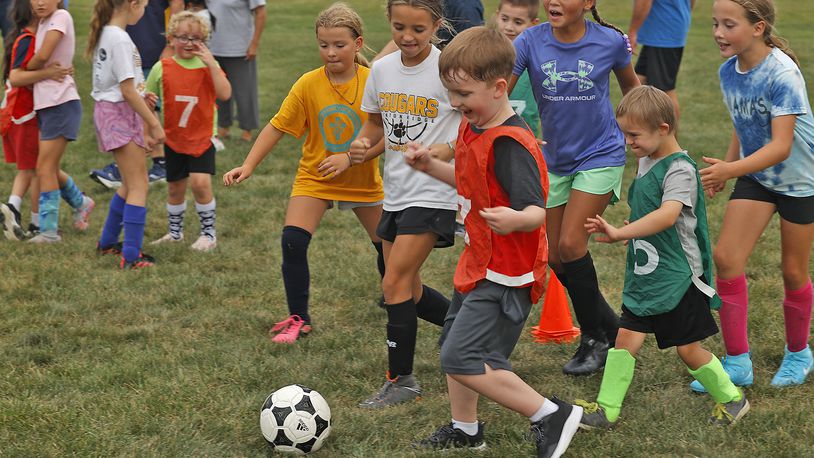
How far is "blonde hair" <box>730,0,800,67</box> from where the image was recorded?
443 centimetres

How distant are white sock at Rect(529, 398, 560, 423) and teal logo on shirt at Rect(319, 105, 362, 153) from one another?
212cm

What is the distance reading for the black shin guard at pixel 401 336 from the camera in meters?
4.72

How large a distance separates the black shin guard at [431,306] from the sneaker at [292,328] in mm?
750

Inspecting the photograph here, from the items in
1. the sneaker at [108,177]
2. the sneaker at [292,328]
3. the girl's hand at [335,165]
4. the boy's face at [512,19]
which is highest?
the boy's face at [512,19]

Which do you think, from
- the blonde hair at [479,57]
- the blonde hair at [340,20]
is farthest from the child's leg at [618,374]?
the blonde hair at [340,20]

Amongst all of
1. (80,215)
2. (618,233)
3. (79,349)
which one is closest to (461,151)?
(618,233)

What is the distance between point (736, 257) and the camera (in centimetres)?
477

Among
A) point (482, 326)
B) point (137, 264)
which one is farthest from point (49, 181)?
point (482, 326)

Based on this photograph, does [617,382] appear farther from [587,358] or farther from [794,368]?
[794,368]

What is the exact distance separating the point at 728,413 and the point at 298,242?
242cm

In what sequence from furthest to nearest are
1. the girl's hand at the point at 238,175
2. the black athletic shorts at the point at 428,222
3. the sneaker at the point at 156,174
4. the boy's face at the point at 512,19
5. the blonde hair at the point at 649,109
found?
1. the sneaker at the point at 156,174
2. the boy's face at the point at 512,19
3. the girl's hand at the point at 238,175
4. the black athletic shorts at the point at 428,222
5. the blonde hair at the point at 649,109

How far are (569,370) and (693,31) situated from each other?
18588mm

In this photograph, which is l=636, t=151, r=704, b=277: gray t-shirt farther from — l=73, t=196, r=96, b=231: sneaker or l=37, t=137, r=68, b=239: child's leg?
l=73, t=196, r=96, b=231: sneaker

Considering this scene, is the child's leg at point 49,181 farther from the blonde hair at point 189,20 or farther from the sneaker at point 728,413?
the sneaker at point 728,413
